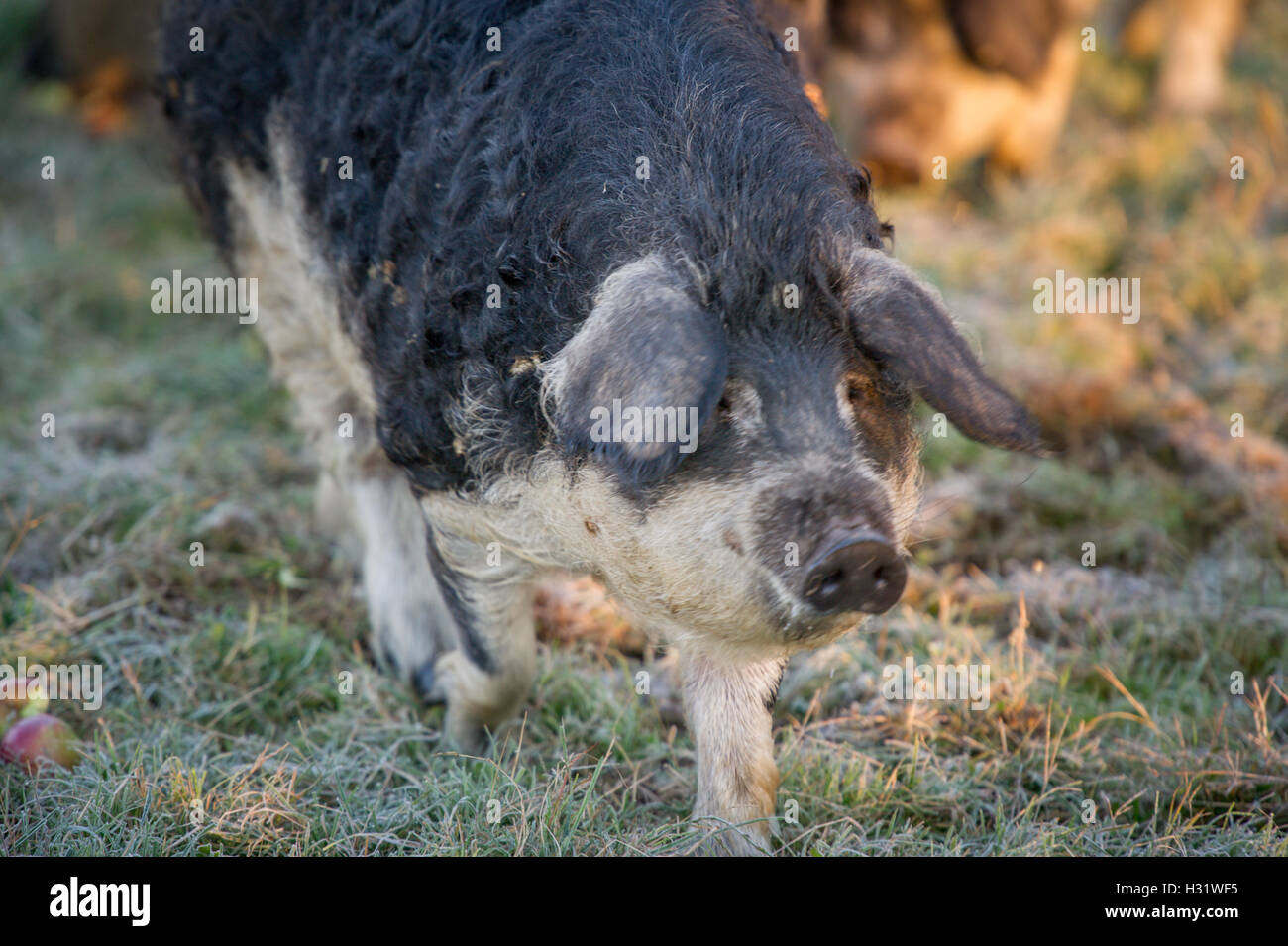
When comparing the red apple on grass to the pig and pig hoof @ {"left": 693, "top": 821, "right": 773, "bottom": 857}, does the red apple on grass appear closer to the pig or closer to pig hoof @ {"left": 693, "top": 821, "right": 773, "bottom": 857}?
the pig

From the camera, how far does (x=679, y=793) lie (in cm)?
351

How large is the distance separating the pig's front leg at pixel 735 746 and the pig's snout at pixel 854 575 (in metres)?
0.62

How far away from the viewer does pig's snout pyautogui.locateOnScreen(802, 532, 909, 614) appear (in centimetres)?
251

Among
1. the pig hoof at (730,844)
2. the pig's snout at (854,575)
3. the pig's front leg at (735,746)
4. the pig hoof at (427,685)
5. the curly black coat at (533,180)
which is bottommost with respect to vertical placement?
the pig hoof at (730,844)

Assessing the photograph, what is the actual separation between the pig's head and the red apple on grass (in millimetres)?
1667

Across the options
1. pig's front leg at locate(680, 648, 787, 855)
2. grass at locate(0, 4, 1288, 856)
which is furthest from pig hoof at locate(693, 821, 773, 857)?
grass at locate(0, 4, 1288, 856)

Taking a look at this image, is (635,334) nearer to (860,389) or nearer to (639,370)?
(639,370)

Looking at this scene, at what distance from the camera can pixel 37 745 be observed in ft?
11.0

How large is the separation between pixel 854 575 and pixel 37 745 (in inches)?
89.5

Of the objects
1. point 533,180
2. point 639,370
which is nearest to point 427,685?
point 533,180

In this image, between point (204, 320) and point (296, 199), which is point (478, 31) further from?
point (204, 320)

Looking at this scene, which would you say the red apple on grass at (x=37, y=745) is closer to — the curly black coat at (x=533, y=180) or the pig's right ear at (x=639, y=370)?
the curly black coat at (x=533, y=180)

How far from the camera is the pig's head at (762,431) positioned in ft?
8.31

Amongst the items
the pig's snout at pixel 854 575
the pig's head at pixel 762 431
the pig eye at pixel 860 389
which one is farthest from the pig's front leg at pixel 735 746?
the pig eye at pixel 860 389
